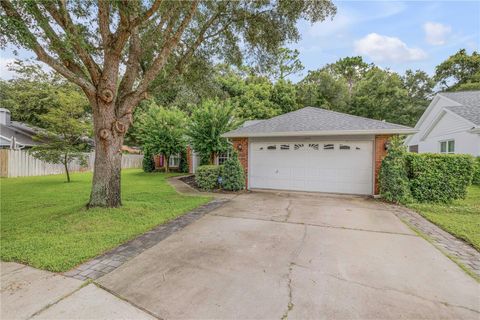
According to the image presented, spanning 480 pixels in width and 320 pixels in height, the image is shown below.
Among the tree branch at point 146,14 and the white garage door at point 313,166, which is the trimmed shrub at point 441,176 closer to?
the white garage door at point 313,166

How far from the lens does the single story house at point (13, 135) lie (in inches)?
581

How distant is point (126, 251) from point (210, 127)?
8.74 m

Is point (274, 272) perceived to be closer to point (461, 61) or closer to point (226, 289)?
point (226, 289)

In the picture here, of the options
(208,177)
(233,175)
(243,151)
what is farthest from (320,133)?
(208,177)

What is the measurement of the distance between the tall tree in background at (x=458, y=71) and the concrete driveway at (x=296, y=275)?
1101 inches

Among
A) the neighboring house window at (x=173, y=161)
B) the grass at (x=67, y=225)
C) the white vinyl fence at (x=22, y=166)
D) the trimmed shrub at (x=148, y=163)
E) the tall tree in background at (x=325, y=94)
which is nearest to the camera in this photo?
the grass at (x=67, y=225)

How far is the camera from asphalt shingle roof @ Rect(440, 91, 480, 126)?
10329 mm

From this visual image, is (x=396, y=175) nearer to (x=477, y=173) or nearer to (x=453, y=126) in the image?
(x=477, y=173)

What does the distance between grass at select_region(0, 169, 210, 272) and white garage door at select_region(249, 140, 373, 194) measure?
9.80ft

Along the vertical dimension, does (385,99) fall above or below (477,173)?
above

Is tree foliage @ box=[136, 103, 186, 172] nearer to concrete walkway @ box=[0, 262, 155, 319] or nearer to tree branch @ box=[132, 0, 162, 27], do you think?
tree branch @ box=[132, 0, 162, 27]

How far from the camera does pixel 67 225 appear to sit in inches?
184

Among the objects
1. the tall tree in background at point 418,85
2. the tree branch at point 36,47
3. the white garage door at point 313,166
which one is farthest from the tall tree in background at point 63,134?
the tall tree in background at point 418,85

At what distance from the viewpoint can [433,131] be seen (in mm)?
13930
